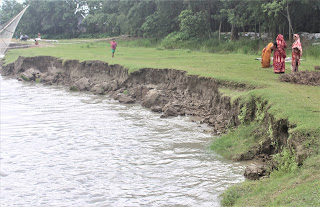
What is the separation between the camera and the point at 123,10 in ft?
161

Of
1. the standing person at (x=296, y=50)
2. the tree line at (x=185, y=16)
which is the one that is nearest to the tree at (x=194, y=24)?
the tree line at (x=185, y=16)

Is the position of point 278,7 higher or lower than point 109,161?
higher

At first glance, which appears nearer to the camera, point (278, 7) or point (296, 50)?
point (296, 50)

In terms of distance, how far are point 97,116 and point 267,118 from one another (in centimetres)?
862

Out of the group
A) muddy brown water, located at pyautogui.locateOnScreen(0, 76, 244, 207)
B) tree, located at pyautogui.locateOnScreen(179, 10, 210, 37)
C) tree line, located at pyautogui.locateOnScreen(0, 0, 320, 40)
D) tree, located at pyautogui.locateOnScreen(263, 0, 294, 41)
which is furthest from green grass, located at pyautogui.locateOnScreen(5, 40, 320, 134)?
tree, located at pyautogui.locateOnScreen(179, 10, 210, 37)

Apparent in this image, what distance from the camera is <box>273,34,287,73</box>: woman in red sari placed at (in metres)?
17.1

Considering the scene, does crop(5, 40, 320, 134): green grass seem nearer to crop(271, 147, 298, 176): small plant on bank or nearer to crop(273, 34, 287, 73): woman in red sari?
crop(273, 34, 287, 73): woman in red sari

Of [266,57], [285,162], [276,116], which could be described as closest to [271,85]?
[276,116]

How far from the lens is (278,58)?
17.3 metres

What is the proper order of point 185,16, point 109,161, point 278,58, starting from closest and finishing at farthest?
point 109,161
point 278,58
point 185,16

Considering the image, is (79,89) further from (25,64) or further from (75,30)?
(75,30)

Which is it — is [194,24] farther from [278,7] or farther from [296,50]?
[296,50]

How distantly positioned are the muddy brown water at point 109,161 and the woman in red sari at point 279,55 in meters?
4.78

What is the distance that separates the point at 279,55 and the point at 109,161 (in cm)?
930
